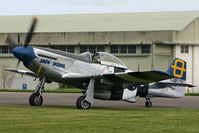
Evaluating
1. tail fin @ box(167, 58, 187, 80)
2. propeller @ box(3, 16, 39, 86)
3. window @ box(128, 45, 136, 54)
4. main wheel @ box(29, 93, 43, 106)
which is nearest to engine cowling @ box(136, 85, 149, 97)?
tail fin @ box(167, 58, 187, 80)

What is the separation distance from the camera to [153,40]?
5209 cm

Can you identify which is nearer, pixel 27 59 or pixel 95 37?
pixel 27 59

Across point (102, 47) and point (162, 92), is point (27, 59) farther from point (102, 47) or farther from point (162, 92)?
point (102, 47)

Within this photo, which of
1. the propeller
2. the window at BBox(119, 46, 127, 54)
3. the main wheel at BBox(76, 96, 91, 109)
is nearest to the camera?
the propeller

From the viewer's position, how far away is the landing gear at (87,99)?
18859 mm

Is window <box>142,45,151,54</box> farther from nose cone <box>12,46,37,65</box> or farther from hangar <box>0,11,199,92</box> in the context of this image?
nose cone <box>12,46,37,65</box>

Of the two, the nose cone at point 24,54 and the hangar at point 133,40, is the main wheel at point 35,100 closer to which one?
the nose cone at point 24,54

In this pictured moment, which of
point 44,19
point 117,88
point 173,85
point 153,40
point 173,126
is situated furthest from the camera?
point 44,19

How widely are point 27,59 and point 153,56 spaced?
35.3m

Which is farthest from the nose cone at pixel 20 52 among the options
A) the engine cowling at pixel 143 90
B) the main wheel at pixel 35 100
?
the engine cowling at pixel 143 90

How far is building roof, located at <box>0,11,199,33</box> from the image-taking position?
180 ft

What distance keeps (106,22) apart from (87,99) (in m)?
40.2

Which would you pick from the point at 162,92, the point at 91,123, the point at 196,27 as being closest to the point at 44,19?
the point at 196,27

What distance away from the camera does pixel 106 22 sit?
58.4 m
